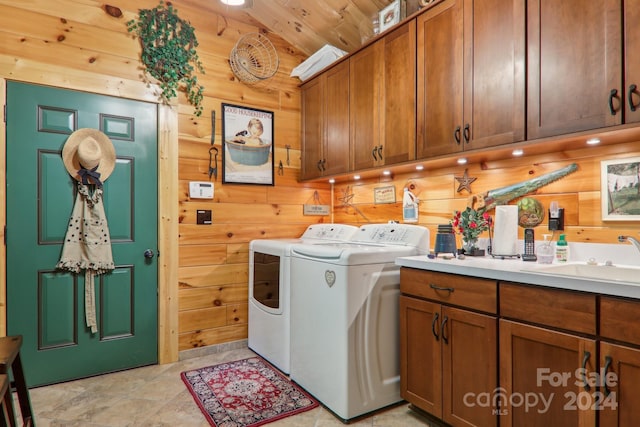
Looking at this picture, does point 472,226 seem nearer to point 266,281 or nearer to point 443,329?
point 443,329

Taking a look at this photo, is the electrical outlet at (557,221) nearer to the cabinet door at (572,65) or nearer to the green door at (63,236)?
the cabinet door at (572,65)

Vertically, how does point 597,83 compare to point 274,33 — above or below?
below

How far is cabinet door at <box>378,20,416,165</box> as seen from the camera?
7.59 feet

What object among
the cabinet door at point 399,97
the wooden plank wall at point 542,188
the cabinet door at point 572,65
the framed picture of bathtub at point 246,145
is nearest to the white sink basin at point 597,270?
the wooden plank wall at point 542,188

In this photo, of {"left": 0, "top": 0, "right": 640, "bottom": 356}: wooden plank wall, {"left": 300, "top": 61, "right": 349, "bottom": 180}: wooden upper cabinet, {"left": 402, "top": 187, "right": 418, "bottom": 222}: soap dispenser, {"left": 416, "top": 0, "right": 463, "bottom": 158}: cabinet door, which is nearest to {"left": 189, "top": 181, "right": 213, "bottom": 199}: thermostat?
{"left": 0, "top": 0, "right": 640, "bottom": 356}: wooden plank wall

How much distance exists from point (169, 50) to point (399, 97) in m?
1.72

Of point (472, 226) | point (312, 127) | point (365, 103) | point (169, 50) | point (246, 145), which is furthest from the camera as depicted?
point (312, 127)

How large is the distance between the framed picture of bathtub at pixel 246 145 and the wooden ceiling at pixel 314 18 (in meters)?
0.74

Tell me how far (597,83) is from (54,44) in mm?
3051

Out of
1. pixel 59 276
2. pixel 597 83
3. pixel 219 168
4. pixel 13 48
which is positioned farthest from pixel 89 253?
pixel 597 83

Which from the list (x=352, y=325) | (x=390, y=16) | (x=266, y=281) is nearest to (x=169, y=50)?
(x=390, y=16)

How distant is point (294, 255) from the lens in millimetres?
2477

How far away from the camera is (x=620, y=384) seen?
1272 millimetres

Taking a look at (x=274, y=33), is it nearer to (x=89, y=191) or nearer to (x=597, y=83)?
(x=89, y=191)
